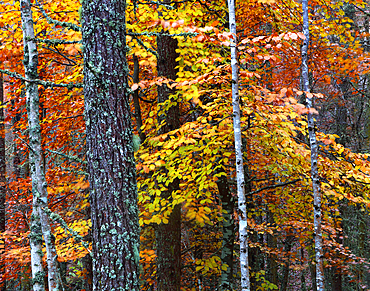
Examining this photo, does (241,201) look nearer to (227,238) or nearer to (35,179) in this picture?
(35,179)

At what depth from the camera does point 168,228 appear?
6.43 m

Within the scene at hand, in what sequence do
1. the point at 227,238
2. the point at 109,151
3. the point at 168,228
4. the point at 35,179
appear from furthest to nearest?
the point at 227,238, the point at 168,228, the point at 35,179, the point at 109,151

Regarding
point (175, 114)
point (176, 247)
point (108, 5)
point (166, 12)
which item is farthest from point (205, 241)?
point (108, 5)

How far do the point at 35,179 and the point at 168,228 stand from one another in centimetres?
320

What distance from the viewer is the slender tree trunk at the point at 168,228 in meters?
6.27

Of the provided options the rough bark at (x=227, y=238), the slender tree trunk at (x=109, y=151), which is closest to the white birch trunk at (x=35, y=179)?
the slender tree trunk at (x=109, y=151)

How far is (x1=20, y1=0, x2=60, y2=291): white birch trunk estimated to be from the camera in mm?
4012

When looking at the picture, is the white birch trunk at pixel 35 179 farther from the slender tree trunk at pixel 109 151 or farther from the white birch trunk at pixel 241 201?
the white birch trunk at pixel 241 201

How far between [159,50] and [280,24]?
3.42 meters

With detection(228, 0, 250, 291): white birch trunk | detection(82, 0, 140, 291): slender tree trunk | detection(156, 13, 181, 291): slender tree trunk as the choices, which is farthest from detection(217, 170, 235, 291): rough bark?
detection(82, 0, 140, 291): slender tree trunk

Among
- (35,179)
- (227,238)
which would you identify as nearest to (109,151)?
(35,179)

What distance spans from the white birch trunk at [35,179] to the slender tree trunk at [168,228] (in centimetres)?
244

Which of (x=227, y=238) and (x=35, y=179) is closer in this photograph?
(x=35, y=179)

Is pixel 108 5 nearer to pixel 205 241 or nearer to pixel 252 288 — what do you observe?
pixel 205 241
